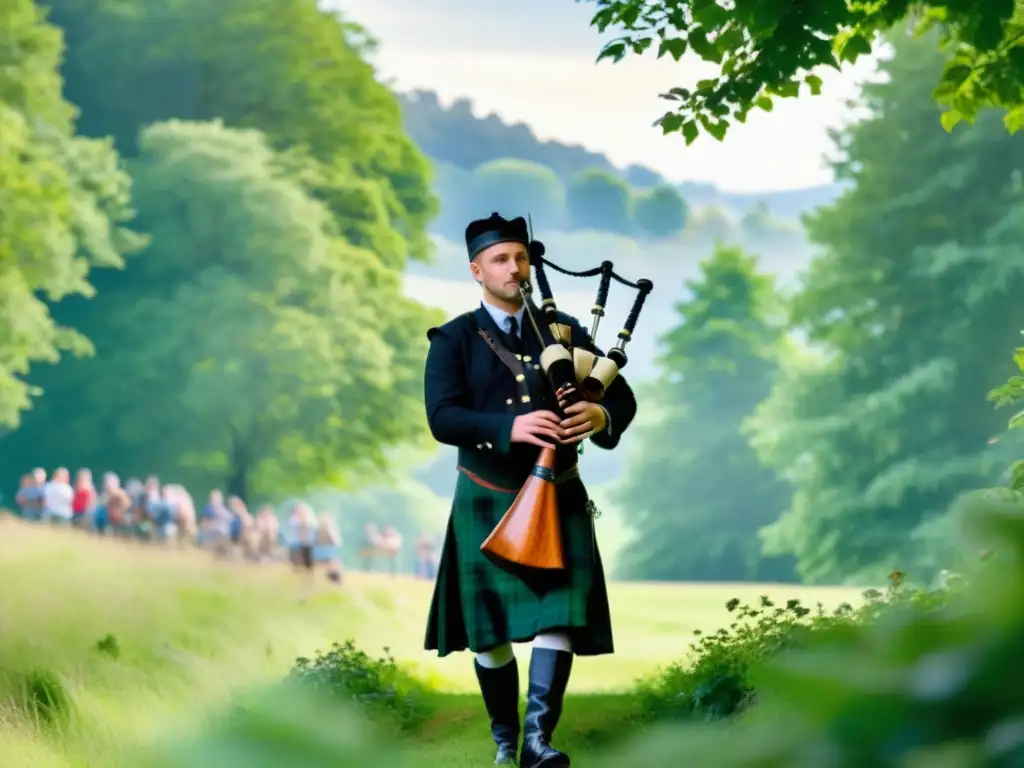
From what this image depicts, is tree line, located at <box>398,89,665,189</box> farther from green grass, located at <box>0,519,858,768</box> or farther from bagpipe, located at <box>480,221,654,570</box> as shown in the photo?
bagpipe, located at <box>480,221,654,570</box>

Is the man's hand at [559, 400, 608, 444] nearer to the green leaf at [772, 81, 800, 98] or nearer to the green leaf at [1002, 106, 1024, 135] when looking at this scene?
the green leaf at [772, 81, 800, 98]

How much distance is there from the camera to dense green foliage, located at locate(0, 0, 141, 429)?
16.7m

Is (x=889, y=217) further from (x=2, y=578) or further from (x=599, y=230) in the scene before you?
(x=599, y=230)

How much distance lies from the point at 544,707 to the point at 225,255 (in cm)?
1657

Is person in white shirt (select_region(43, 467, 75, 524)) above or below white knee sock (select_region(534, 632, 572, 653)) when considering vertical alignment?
above

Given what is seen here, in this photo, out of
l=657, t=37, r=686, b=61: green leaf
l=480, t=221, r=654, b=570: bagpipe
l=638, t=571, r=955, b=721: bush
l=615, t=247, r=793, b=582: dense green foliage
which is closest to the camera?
l=480, t=221, r=654, b=570: bagpipe

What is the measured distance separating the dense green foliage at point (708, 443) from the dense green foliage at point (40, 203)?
452 inches

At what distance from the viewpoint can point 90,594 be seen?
10875 mm

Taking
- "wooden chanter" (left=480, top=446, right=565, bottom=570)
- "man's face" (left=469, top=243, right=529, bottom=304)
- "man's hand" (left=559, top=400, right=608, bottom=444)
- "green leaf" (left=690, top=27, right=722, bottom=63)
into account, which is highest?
"green leaf" (left=690, top=27, right=722, bottom=63)

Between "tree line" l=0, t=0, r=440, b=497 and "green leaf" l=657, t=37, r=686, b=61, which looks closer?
"green leaf" l=657, t=37, r=686, b=61

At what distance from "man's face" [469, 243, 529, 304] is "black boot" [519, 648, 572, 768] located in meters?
1.11

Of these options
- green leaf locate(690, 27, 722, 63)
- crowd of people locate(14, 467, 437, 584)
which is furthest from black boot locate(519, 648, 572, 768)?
crowd of people locate(14, 467, 437, 584)

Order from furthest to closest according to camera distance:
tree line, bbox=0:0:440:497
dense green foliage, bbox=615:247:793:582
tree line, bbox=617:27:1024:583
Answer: dense green foliage, bbox=615:247:793:582
tree line, bbox=0:0:440:497
tree line, bbox=617:27:1024:583

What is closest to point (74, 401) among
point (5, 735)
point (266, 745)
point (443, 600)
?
point (5, 735)
